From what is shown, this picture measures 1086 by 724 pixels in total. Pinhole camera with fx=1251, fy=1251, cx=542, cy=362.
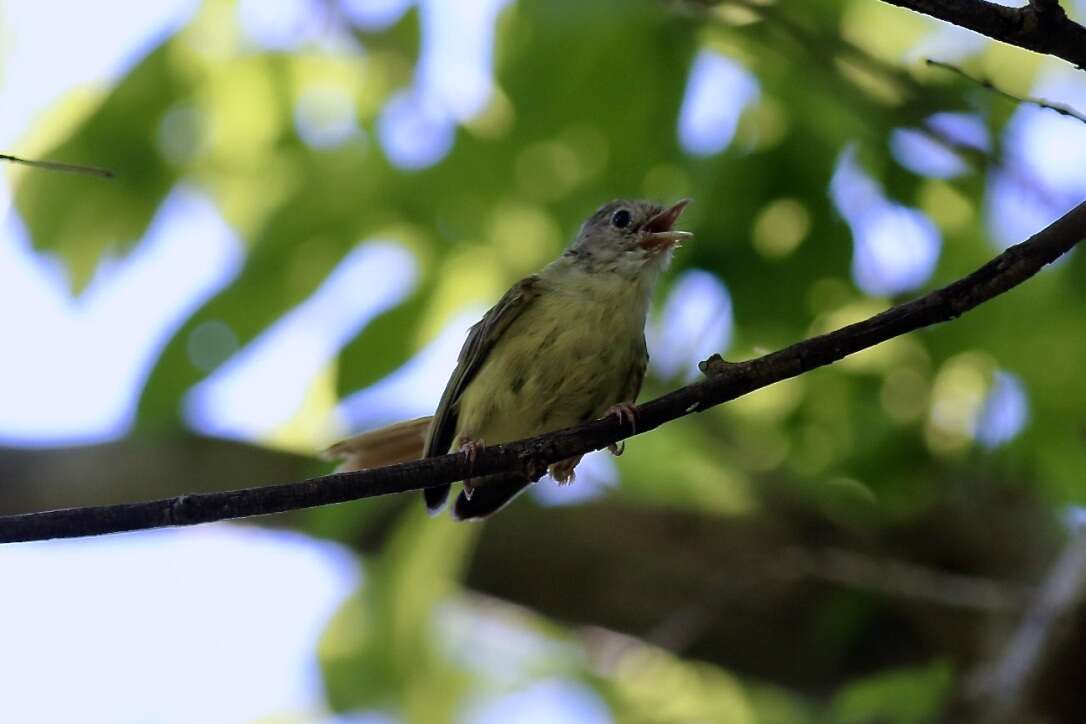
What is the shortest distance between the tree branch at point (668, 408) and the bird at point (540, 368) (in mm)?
1612

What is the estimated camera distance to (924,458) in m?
4.83

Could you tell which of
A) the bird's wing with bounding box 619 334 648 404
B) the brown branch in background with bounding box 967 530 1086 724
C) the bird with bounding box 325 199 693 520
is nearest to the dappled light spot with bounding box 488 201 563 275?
the bird with bounding box 325 199 693 520

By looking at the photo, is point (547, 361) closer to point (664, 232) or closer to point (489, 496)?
point (489, 496)

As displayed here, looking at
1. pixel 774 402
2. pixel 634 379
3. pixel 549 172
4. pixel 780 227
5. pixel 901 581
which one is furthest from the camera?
pixel 774 402

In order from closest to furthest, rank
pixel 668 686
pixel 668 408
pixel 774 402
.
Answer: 1. pixel 668 408
2. pixel 774 402
3. pixel 668 686

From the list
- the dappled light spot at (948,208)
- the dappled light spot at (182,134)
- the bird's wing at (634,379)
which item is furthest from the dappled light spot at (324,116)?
the dappled light spot at (948,208)

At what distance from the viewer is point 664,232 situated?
4.89m

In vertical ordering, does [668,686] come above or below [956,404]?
below

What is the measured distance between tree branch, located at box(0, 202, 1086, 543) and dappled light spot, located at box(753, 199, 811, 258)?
5.49ft

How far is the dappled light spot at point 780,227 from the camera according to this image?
4.33 metres

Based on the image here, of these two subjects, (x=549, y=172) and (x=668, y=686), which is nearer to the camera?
(x=549, y=172)

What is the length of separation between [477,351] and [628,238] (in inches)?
32.8

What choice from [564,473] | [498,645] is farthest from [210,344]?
[498,645]

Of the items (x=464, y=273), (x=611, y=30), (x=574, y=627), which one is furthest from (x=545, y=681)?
(x=611, y=30)
